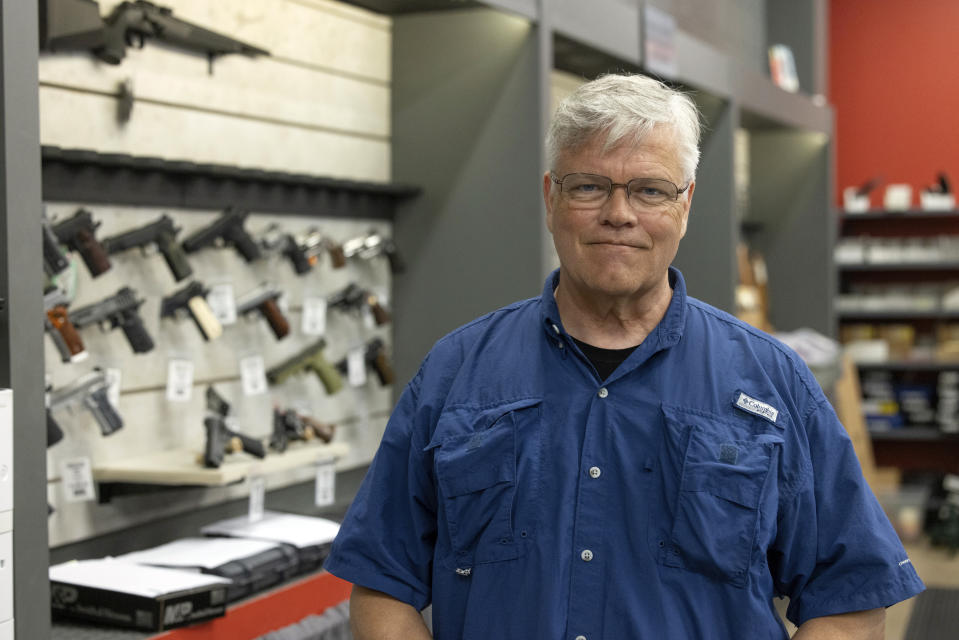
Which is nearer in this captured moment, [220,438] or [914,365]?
[220,438]

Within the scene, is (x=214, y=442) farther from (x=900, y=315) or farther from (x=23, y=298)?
(x=900, y=315)

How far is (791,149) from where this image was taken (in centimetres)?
728

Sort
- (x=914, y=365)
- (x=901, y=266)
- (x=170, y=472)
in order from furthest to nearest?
(x=901, y=266), (x=914, y=365), (x=170, y=472)

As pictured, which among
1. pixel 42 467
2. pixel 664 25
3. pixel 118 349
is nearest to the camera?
pixel 42 467

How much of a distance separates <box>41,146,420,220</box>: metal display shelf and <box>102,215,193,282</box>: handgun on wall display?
0.28 ft

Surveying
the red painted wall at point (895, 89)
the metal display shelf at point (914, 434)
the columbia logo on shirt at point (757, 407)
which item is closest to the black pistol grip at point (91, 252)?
the columbia logo on shirt at point (757, 407)

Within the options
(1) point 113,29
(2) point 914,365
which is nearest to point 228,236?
(1) point 113,29

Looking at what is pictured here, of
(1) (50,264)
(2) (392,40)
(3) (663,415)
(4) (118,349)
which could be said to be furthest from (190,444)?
(3) (663,415)

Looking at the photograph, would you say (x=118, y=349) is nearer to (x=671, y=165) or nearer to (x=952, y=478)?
(x=671, y=165)

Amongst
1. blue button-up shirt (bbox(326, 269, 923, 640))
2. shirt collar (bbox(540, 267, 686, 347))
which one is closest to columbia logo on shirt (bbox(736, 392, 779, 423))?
blue button-up shirt (bbox(326, 269, 923, 640))

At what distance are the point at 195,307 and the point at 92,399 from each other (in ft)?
1.29

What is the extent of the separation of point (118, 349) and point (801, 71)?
5.64m

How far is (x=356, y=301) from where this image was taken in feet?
11.5

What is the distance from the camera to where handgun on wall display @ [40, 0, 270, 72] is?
2.50m
